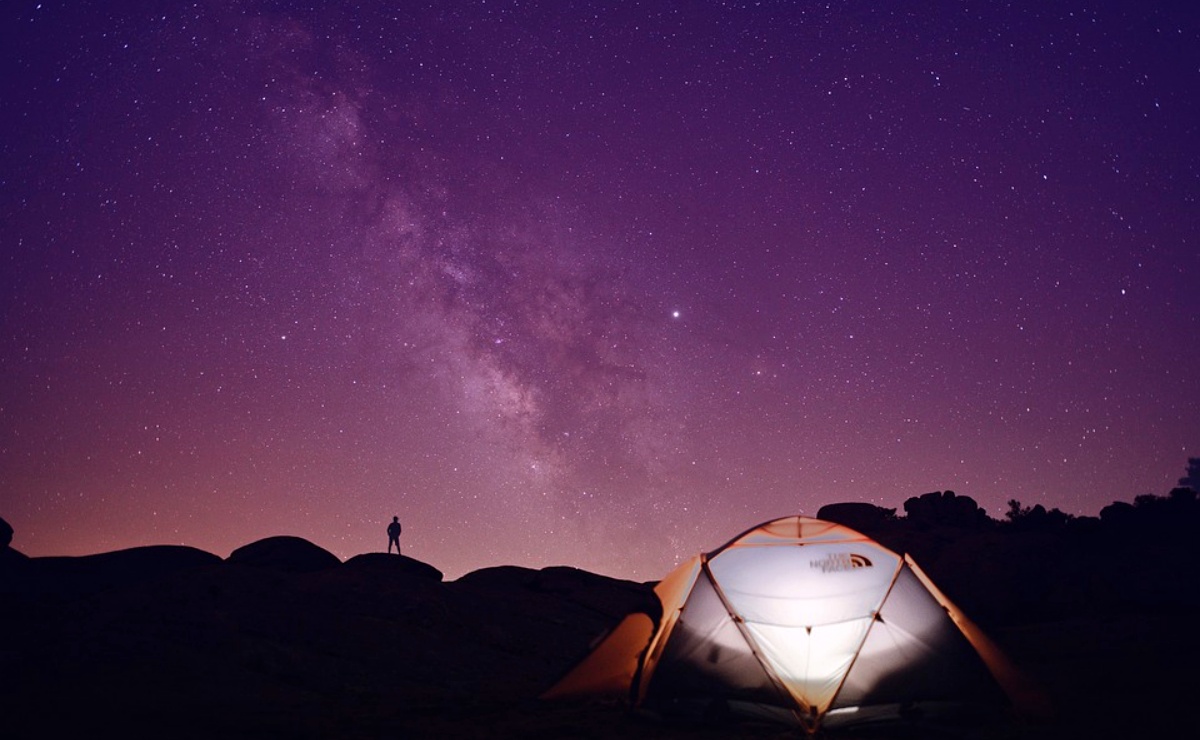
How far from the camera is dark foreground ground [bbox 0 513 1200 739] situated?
385 inches

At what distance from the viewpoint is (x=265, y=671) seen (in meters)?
14.3

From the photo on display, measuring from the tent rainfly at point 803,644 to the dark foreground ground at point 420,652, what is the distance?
41 cm

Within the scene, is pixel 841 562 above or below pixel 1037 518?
below

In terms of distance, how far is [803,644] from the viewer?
10.4m

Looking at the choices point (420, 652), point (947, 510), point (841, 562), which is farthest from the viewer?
point (947, 510)

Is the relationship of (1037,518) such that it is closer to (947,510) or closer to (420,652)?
(947,510)

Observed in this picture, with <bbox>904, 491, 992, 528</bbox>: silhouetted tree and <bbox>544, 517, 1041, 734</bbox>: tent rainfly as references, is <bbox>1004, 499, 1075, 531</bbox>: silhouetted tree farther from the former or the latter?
<bbox>544, 517, 1041, 734</bbox>: tent rainfly

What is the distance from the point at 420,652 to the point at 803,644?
30.9 ft

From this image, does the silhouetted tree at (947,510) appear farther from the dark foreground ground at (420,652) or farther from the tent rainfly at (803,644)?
the tent rainfly at (803,644)

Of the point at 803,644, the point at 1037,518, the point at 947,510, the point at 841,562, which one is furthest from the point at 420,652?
the point at 1037,518

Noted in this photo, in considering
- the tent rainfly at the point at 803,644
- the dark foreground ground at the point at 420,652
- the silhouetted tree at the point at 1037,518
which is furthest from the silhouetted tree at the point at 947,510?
the tent rainfly at the point at 803,644

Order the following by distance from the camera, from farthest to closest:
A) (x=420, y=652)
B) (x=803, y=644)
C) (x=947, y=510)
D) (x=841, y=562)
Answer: (x=947, y=510) < (x=420, y=652) < (x=841, y=562) < (x=803, y=644)

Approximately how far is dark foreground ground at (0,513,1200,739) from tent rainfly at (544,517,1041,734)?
410mm

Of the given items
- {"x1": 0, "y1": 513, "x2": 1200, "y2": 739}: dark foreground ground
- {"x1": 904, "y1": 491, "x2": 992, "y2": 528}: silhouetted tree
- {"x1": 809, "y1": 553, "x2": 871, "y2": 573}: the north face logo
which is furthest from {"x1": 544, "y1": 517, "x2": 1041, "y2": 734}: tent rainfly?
{"x1": 904, "y1": 491, "x2": 992, "y2": 528}: silhouetted tree
